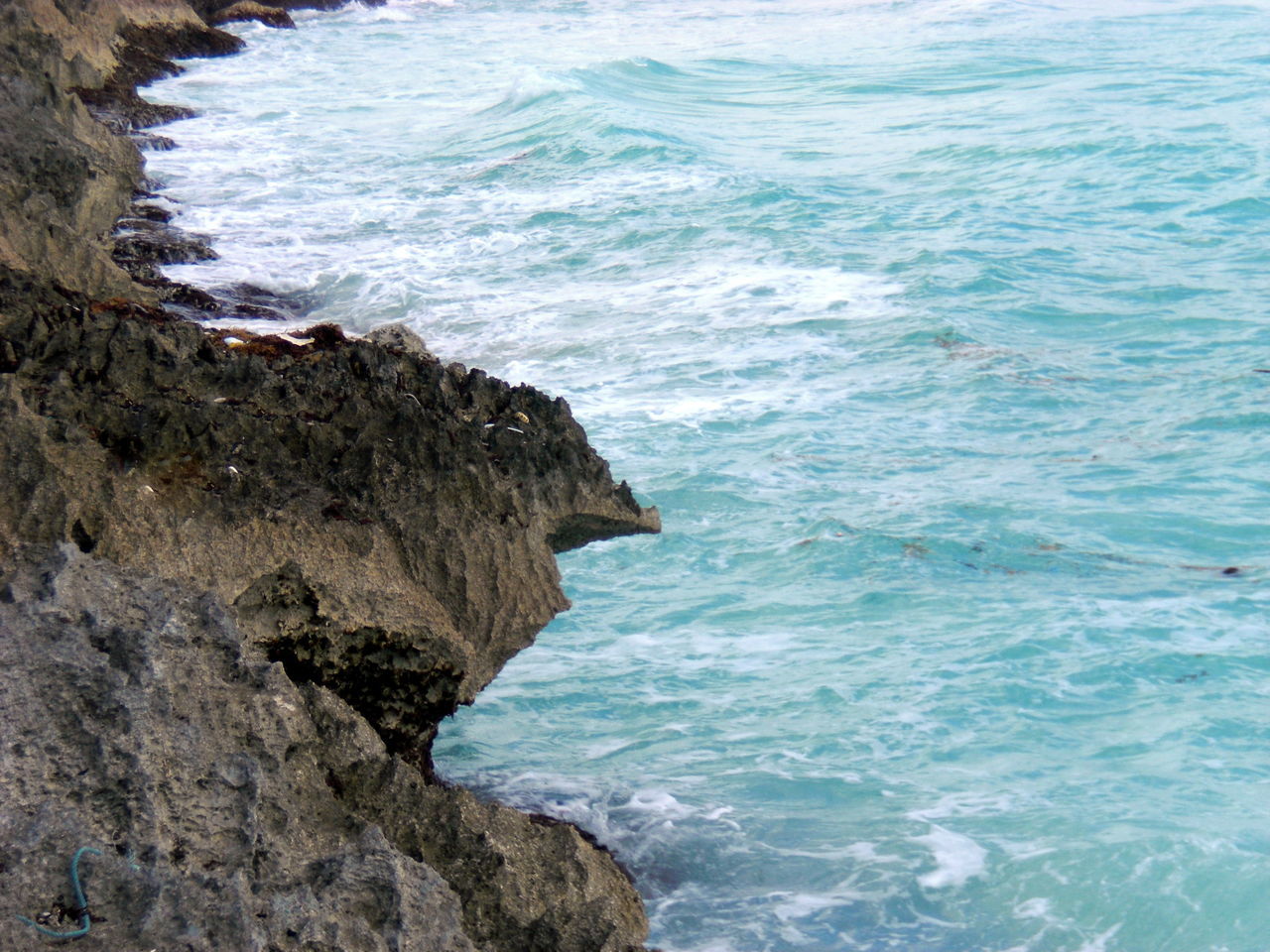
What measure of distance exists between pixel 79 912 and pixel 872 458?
5.77 m

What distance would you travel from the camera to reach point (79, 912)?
7.25 feet

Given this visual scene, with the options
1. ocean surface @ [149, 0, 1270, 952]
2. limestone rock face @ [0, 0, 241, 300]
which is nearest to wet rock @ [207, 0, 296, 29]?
limestone rock face @ [0, 0, 241, 300]

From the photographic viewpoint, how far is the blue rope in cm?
215

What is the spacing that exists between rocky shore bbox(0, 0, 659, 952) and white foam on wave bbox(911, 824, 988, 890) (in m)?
1.05

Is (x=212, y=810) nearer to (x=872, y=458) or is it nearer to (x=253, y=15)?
(x=872, y=458)

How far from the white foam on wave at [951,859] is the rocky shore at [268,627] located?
3.45ft

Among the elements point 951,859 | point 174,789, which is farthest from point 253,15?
point 174,789

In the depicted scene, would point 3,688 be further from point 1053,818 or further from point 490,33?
point 490,33

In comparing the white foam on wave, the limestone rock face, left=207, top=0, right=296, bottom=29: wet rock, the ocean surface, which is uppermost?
left=207, top=0, right=296, bottom=29: wet rock

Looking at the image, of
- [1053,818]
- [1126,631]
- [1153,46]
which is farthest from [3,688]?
[1153,46]

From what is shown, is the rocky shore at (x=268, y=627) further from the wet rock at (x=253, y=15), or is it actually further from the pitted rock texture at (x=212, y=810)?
the wet rock at (x=253, y=15)

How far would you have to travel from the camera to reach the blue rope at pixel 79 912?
2.15 m

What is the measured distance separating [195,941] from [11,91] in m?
8.70

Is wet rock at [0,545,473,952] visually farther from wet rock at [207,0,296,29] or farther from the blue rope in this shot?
wet rock at [207,0,296,29]
